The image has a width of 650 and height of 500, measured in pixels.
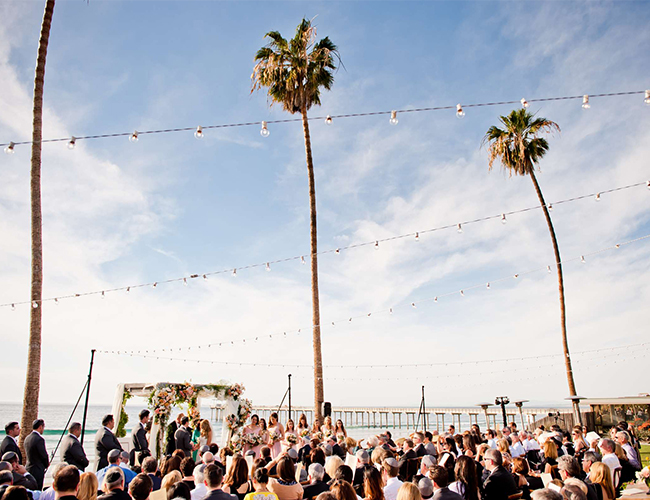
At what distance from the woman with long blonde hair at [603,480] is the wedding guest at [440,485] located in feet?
5.45

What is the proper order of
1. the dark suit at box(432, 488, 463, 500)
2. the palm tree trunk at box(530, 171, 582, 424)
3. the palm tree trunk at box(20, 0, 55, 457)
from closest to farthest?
the dark suit at box(432, 488, 463, 500), the palm tree trunk at box(20, 0, 55, 457), the palm tree trunk at box(530, 171, 582, 424)

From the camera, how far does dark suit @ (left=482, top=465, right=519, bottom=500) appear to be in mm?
5246

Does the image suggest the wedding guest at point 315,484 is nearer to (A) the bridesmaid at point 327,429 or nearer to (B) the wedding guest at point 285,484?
(B) the wedding guest at point 285,484

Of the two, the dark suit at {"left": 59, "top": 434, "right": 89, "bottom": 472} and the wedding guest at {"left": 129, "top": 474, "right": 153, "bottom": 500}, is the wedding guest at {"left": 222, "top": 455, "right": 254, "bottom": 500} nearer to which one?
the wedding guest at {"left": 129, "top": 474, "right": 153, "bottom": 500}

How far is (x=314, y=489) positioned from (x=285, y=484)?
47 cm

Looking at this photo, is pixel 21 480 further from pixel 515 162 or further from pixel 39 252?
pixel 515 162

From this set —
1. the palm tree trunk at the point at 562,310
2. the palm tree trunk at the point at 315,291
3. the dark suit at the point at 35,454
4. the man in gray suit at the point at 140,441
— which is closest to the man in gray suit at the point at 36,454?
the dark suit at the point at 35,454

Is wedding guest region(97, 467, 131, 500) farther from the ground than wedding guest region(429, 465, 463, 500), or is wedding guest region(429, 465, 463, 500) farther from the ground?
wedding guest region(97, 467, 131, 500)

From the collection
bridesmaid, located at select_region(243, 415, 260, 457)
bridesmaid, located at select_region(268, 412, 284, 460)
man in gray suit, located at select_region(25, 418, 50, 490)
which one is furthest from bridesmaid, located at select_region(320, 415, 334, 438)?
man in gray suit, located at select_region(25, 418, 50, 490)

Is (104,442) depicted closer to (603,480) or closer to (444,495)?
(444,495)

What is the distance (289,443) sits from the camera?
8734 mm

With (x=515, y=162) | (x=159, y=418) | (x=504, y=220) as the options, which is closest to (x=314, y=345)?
(x=159, y=418)

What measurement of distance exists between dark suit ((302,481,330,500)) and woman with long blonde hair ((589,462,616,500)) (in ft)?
9.27

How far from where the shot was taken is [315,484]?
17.6ft
